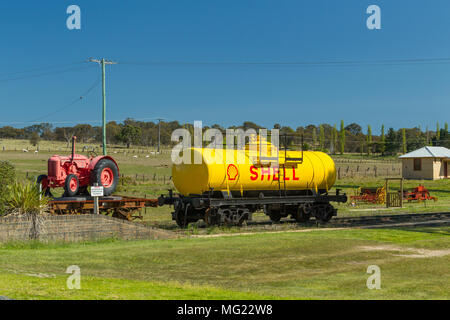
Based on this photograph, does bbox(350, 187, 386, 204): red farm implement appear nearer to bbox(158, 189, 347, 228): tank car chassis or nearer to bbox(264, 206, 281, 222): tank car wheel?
bbox(158, 189, 347, 228): tank car chassis

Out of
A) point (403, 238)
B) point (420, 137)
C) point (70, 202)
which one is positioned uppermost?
point (420, 137)

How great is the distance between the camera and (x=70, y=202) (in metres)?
22.0

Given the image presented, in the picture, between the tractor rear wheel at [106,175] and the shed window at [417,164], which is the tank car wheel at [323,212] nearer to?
the tractor rear wheel at [106,175]

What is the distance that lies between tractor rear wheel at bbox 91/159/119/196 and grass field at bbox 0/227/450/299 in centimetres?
634

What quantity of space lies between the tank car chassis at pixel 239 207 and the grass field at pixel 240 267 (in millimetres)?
2843

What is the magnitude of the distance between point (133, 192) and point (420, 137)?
143 m

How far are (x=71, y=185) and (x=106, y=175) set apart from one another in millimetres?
2206

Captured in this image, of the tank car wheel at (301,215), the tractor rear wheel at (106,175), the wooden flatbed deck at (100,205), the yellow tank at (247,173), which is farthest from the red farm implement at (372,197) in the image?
the tractor rear wheel at (106,175)

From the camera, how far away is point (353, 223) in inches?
1024

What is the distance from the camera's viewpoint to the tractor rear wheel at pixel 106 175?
24750 mm

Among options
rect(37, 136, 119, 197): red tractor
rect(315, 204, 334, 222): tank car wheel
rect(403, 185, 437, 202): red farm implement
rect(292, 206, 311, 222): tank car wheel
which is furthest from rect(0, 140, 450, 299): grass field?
rect(403, 185, 437, 202): red farm implement

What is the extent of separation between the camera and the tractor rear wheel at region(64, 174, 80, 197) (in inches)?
920

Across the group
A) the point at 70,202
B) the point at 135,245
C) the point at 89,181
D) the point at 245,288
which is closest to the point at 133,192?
the point at 89,181
